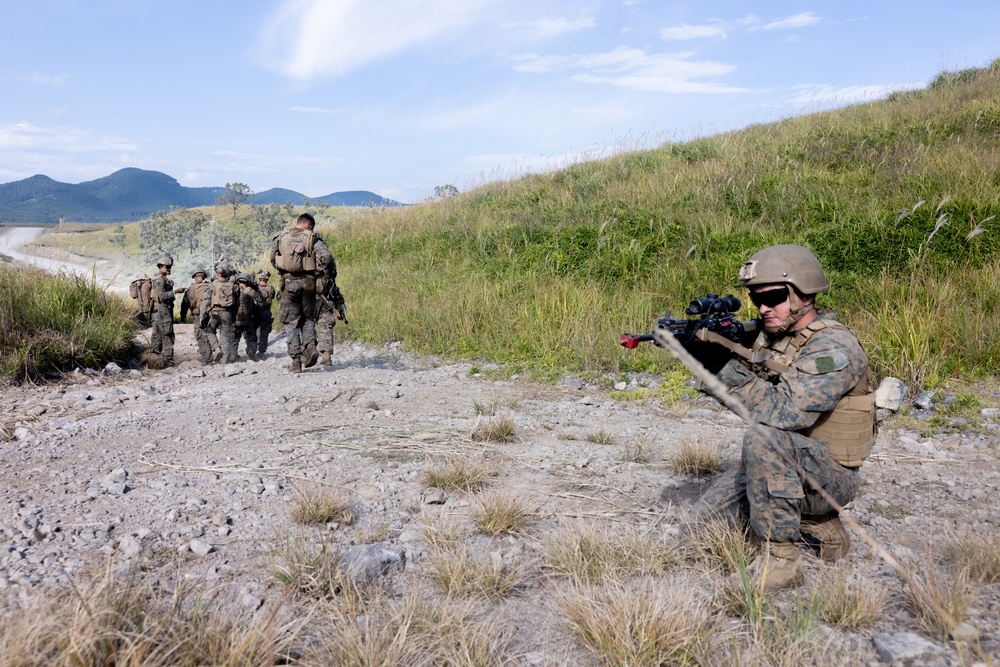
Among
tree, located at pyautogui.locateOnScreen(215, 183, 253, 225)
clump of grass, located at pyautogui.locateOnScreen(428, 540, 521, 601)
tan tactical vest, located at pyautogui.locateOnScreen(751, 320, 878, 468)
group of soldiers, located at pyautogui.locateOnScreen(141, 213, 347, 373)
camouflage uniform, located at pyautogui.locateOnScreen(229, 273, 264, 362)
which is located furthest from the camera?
tree, located at pyautogui.locateOnScreen(215, 183, 253, 225)

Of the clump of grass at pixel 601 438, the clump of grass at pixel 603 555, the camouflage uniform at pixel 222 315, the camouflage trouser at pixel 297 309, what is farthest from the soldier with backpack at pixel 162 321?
the clump of grass at pixel 603 555

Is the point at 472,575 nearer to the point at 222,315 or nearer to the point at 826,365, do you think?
the point at 826,365

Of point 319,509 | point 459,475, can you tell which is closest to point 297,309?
point 459,475

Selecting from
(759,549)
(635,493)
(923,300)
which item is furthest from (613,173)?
(759,549)

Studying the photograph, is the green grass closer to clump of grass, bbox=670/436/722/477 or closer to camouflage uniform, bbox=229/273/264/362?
camouflage uniform, bbox=229/273/264/362

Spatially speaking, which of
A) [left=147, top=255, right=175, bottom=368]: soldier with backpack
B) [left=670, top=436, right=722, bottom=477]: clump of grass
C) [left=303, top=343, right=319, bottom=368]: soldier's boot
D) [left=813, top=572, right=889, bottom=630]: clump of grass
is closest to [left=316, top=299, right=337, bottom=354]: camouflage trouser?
[left=303, top=343, right=319, bottom=368]: soldier's boot

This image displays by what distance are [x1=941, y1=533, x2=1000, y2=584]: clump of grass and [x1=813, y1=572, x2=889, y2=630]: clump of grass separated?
37 cm

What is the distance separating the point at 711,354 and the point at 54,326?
7587mm

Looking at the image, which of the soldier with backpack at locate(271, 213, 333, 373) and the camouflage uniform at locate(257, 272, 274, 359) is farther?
the camouflage uniform at locate(257, 272, 274, 359)

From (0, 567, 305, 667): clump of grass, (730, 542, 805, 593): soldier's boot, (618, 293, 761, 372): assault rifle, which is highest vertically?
(618, 293, 761, 372): assault rifle

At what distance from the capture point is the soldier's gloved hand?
106 inches

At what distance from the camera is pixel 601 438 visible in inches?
182

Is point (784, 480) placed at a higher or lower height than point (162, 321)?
lower

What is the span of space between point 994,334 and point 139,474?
6656mm
